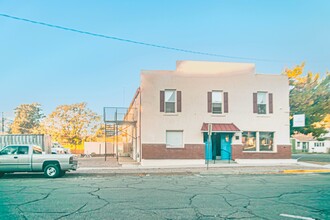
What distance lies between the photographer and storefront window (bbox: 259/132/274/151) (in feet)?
77.7

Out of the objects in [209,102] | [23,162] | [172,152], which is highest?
[209,102]

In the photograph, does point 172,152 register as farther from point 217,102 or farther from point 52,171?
point 52,171

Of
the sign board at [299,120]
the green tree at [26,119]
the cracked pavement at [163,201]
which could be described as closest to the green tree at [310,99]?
the sign board at [299,120]

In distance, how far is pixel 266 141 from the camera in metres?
23.7

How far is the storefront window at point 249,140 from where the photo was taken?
2345 cm

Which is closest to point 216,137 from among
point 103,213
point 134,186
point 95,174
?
point 95,174

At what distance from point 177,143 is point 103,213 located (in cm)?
1524

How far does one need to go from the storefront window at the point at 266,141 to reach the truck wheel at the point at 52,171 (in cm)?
1495

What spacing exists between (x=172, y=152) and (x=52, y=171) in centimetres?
915

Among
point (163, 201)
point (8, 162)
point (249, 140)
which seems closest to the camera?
point (163, 201)

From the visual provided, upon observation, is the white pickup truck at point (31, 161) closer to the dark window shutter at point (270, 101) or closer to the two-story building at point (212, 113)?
the two-story building at point (212, 113)

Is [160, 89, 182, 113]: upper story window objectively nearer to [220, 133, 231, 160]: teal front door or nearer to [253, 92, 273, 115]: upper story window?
[220, 133, 231, 160]: teal front door

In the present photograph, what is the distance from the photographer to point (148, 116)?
875 inches

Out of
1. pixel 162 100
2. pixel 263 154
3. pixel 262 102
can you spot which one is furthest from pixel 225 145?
pixel 162 100
